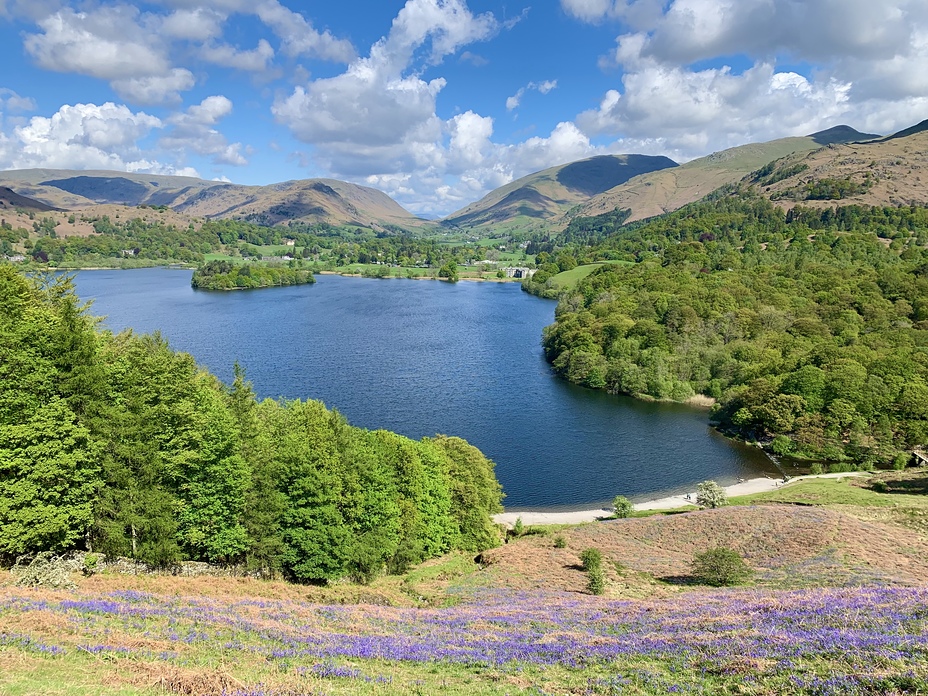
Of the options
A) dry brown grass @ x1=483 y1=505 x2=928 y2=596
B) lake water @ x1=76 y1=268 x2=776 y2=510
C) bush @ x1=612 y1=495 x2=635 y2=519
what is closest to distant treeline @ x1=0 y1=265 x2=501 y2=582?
dry brown grass @ x1=483 y1=505 x2=928 y2=596

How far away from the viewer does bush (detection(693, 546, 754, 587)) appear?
32.2 metres

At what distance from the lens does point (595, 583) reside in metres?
32.4

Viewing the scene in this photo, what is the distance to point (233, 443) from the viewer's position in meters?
31.5

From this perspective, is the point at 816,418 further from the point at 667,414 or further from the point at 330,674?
the point at 330,674

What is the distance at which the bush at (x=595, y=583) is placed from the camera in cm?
3216

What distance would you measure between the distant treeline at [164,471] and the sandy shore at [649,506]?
19599 millimetres

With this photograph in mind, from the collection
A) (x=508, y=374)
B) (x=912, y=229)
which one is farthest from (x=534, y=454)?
(x=912, y=229)

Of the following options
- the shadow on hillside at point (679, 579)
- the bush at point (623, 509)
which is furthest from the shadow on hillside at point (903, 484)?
the shadow on hillside at point (679, 579)

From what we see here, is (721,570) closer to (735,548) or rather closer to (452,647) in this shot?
(735,548)

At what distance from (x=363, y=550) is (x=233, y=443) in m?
9.89

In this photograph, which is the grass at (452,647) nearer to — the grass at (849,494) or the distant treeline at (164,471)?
the distant treeline at (164,471)

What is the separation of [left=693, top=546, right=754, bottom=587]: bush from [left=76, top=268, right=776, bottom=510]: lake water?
27.1 metres

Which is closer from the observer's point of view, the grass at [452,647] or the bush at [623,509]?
the grass at [452,647]

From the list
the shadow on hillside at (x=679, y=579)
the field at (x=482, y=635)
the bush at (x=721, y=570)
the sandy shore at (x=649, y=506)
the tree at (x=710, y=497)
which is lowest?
the sandy shore at (x=649, y=506)
